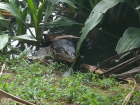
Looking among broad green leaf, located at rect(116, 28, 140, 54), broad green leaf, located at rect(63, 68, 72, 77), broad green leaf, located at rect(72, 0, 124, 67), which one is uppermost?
broad green leaf, located at rect(72, 0, 124, 67)

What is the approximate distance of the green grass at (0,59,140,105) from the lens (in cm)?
140

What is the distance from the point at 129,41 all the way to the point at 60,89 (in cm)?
78

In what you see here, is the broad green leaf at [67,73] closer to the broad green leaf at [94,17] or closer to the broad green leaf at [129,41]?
the broad green leaf at [94,17]

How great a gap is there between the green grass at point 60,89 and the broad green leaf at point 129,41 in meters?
0.28

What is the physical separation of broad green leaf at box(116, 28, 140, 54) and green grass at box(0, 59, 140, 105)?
0.92ft

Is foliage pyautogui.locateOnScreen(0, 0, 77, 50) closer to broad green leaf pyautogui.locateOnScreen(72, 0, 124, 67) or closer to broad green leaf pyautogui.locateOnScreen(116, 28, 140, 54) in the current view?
broad green leaf pyautogui.locateOnScreen(72, 0, 124, 67)

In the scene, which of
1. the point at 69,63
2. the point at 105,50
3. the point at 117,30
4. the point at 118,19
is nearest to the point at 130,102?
the point at 69,63

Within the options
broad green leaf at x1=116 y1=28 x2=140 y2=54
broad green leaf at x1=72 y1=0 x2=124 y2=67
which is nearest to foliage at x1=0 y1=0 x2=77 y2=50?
broad green leaf at x1=72 y1=0 x2=124 y2=67

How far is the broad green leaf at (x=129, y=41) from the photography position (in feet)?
6.31

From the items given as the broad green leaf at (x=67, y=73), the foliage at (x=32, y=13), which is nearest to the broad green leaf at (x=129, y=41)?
the broad green leaf at (x=67, y=73)

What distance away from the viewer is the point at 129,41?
197cm

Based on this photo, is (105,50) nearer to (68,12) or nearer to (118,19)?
(118,19)

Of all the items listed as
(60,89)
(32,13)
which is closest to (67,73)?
(60,89)

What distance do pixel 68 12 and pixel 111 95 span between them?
8.03ft
